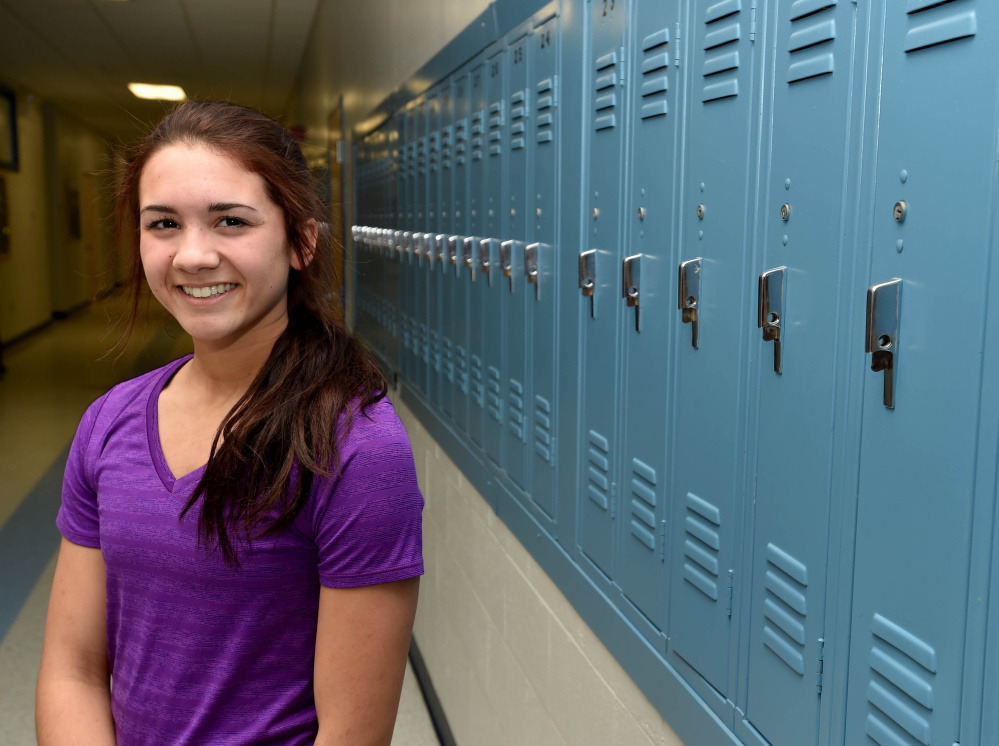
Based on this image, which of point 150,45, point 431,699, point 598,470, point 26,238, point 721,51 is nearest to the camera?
point 721,51

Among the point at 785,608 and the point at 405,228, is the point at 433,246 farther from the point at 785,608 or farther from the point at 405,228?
the point at 785,608

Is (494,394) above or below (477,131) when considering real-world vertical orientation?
below

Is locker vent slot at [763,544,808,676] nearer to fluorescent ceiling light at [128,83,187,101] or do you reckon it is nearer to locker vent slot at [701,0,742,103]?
locker vent slot at [701,0,742,103]

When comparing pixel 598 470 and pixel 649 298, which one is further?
pixel 598 470

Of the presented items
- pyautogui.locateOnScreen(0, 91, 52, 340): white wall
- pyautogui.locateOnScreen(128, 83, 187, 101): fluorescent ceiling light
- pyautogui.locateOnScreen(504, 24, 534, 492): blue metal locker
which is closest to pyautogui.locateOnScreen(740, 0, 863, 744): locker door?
pyautogui.locateOnScreen(504, 24, 534, 492): blue metal locker

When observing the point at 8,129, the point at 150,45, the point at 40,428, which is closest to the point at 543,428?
the point at 40,428

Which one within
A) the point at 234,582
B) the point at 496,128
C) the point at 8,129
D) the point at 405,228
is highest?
the point at 8,129

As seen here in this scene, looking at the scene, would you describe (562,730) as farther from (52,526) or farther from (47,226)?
(47,226)

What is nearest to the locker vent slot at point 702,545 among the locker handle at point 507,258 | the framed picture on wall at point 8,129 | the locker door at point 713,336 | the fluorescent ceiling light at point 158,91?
the locker door at point 713,336

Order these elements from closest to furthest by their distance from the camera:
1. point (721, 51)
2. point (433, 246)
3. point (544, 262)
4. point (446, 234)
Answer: point (721, 51), point (544, 262), point (446, 234), point (433, 246)

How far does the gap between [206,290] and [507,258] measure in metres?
1.45

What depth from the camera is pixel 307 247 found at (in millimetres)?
1045

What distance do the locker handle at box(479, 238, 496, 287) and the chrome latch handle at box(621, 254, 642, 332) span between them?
976 millimetres

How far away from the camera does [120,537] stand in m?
0.96
